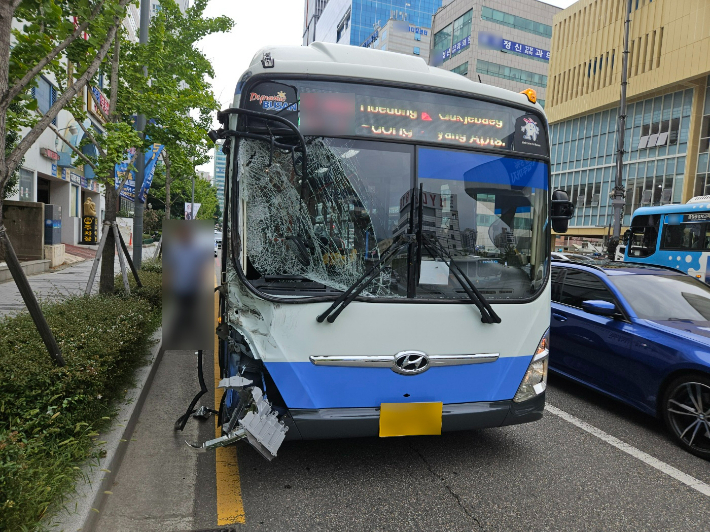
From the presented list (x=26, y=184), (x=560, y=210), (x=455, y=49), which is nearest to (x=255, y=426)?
(x=560, y=210)

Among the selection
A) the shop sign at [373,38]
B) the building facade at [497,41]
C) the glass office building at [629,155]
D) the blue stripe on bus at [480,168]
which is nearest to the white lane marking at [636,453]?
the blue stripe on bus at [480,168]

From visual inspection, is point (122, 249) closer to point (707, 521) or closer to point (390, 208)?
point (390, 208)

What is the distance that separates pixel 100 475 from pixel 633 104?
155 feet

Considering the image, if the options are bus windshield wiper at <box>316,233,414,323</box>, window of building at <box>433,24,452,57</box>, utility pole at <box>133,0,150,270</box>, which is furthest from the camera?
window of building at <box>433,24,452,57</box>

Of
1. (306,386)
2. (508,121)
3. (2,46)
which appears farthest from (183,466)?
(508,121)

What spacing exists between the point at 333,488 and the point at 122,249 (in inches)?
209

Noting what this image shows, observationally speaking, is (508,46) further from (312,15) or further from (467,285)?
(312,15)

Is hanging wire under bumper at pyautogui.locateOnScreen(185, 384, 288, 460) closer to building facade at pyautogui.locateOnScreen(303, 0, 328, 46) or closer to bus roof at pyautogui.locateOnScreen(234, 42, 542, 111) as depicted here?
bus roof at pyautogui.locateOnScreen(234, 42, 542, 111)

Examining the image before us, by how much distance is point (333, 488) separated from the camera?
3.41 meters

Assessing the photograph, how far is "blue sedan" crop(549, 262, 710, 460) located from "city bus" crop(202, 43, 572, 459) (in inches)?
63.2

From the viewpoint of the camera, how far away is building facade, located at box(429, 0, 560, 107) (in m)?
57.7

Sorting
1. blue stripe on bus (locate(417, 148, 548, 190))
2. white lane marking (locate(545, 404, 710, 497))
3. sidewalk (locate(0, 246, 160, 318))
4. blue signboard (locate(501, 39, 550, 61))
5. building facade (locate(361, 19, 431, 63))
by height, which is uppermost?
building facade (locate(361, 19, 431, 63))

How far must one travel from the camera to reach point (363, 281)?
326 centimetres

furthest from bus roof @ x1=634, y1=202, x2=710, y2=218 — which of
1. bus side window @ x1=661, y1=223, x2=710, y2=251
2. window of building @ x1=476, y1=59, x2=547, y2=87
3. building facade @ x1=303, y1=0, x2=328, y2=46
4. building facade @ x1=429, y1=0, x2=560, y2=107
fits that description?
building facade @ x1=303, y1=0, x2=328, y2=46
